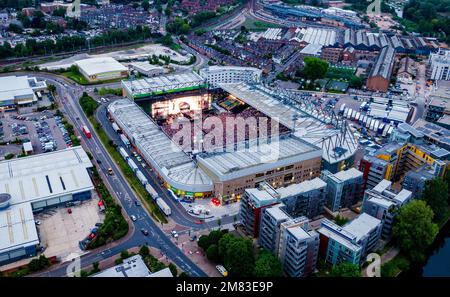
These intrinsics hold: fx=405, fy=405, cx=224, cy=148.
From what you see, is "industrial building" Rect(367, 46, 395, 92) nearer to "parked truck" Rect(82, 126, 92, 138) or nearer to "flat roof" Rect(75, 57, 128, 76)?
"flat roof" Rect(75, 57, 128, 76)

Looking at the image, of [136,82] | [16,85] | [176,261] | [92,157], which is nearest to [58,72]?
[16,85]

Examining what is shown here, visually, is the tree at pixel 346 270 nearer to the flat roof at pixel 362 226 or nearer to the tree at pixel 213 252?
the flat roof at pixel 362 226

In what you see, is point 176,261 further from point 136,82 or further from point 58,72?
point 58,72

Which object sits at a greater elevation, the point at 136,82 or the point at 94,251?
the point at 136,82

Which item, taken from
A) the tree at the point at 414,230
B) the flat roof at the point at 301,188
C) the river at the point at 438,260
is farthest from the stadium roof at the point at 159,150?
the river at the point at 438,260

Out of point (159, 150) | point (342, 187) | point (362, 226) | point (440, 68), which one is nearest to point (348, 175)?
point (342, 187)

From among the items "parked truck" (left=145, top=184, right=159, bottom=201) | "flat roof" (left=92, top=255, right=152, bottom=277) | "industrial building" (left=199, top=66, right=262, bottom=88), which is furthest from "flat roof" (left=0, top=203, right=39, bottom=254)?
"industrial building" (left=199, top=66, right=262, bottom=88)

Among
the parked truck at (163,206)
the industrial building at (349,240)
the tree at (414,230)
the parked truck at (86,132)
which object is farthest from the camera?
the parked truck at (86,132)

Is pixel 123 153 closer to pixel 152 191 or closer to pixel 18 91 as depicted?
pixel 152 191
